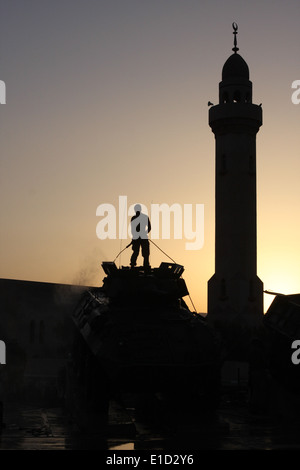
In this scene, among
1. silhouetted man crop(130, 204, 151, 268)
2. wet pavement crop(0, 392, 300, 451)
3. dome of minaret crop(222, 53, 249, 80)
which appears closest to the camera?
wet pavement crop(0, 392, 300, 451)

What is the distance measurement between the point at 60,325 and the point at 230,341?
11.9 metres

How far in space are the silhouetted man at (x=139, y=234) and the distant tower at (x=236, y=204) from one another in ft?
99.7

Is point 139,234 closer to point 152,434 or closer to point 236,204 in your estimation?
point 152,434

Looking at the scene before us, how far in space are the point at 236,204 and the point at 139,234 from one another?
31131mm

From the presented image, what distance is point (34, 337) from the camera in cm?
4781

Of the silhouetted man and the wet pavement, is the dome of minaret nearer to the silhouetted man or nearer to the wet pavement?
the silhouetted man

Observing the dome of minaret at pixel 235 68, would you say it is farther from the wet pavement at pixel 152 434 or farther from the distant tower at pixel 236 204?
the wet pavement at pixel 152 434

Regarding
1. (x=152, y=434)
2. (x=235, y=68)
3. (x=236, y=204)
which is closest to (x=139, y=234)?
(x=152, y=434)

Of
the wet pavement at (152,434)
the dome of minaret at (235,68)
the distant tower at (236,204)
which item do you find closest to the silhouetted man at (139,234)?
the wet pavement at (152,434)

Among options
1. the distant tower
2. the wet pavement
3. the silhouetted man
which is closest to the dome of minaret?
the distant tower

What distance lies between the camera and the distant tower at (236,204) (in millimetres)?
49594

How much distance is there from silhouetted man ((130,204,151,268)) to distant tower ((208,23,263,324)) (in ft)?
99.7

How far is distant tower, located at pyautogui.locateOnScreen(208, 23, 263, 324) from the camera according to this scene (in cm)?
4959
